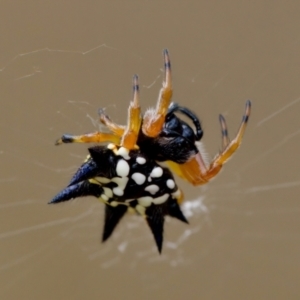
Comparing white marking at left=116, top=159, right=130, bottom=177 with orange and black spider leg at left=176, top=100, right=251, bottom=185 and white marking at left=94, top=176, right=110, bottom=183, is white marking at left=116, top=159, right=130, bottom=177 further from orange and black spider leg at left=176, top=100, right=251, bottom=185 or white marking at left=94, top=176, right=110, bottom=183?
orange and black spider leg at left=176, top=100, right=251, bottom=185

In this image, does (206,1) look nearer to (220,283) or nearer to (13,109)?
(13,109)

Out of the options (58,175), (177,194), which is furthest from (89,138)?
(58,175)

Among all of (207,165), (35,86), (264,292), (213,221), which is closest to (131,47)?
(35,86)

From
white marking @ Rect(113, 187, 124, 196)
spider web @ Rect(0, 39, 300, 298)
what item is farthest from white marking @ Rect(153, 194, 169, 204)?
spider web @ Rect(0, 39, 300, 298)

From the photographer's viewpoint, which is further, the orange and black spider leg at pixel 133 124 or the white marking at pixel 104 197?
the white marking at pixel 104 197

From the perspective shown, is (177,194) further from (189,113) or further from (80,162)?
(80,162)

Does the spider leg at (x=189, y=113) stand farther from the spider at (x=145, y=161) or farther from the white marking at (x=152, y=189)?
the white marking at (x=152, y=189)

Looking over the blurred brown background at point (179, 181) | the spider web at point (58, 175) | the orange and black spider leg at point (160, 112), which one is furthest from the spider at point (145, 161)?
the blurred brown background at point (179, 181)
